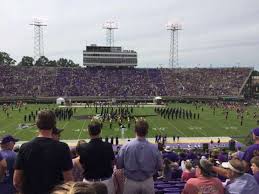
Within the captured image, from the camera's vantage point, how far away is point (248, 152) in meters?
6.39

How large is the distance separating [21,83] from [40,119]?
8245 cm

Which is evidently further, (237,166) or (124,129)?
(124,129)

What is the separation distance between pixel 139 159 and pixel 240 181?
5.15 feet

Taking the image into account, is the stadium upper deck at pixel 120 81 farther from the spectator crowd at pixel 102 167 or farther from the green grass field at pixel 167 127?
the spectator crowd at pixel 102 167

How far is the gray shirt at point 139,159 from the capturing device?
601 cm

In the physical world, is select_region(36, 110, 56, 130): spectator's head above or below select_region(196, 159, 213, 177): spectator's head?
above

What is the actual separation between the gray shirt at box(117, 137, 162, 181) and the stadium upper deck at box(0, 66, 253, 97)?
249ft

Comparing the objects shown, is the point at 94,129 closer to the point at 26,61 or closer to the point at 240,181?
the point at 240,181

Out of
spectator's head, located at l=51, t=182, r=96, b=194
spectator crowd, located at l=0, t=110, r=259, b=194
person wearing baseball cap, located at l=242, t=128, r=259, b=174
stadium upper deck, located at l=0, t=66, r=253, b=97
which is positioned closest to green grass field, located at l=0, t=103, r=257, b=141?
spectator crowd, located at l=0, t=110, r=259, b=194

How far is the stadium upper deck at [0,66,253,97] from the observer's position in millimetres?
82812

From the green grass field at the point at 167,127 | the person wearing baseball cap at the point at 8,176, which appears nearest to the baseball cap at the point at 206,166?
the person wearing baseball cap at the point at 8,176

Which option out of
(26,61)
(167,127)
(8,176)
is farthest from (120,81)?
(8,176)

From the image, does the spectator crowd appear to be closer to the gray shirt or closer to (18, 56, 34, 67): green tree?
the gray shirt

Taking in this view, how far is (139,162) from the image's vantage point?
6004mm
